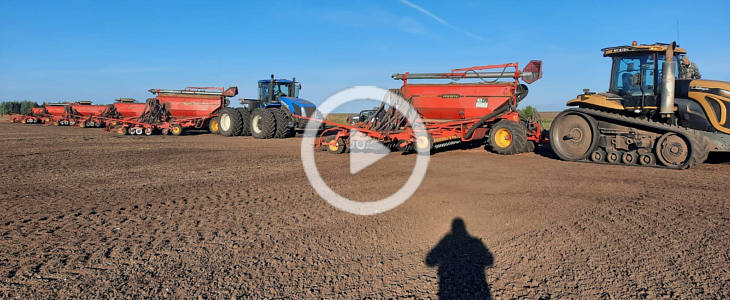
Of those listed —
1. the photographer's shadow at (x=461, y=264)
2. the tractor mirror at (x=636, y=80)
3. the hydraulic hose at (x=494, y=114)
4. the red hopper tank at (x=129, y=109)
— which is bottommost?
the photographer's shadow at (x=461, y=264)

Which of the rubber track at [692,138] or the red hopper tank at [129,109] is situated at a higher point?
the red hopper tank at [129,109]

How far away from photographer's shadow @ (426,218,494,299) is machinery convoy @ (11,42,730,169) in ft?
24.0

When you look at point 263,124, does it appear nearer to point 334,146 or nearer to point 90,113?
point 334,146

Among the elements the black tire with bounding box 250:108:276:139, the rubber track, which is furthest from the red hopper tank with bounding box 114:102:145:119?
the rubber track

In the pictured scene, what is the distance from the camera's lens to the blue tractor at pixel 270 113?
706 inches

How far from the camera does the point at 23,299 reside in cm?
306

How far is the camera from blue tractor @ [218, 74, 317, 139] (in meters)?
17.9

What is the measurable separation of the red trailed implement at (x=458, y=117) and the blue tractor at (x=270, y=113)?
15.8ft

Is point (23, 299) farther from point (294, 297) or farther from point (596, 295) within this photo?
point (596, 295)

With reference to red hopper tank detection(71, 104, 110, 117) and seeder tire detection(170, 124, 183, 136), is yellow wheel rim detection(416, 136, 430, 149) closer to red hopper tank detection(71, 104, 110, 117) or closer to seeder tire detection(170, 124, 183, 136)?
seeder tire detection(170, 124, 183, 136)

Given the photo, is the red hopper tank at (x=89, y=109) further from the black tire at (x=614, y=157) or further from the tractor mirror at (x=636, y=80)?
the tractor mirror at (x=636, y=80)

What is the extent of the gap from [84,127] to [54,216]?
2461 centimetres

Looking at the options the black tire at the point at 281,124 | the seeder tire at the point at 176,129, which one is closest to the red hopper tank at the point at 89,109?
the seeder tire at the point at 176,129

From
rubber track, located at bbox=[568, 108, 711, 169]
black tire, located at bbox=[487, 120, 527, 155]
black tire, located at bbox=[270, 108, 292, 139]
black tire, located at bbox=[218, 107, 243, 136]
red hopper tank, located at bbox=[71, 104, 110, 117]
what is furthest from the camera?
red hopper tank, located at bbox=[71, 104, 110, 117]
